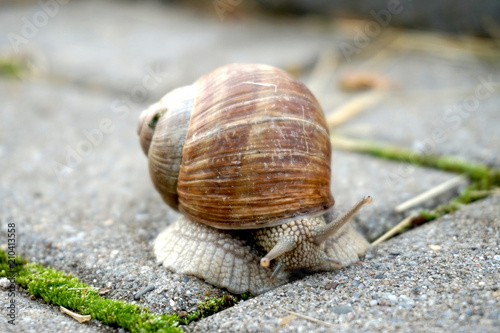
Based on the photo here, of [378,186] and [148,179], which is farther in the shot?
[148,179]

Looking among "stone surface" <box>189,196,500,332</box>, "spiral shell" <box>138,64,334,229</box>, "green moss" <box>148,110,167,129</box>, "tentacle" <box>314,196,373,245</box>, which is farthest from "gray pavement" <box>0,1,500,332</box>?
"green moss" <box>148,110,167,129</box>

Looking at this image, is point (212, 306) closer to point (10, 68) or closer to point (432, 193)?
point (432, 193)

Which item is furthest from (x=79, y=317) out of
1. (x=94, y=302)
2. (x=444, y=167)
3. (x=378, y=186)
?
(x=444, y=167)

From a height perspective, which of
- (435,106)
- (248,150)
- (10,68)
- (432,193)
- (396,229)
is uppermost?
(10,68)

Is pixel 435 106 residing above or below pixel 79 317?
above

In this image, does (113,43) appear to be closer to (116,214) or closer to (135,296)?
(116,214)

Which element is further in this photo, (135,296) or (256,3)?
(256,3)

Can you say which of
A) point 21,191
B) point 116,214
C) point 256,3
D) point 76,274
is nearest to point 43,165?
point 21,191

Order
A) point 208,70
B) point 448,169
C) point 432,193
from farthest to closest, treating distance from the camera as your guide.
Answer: point 208,70, point 448,169, point 432,193
